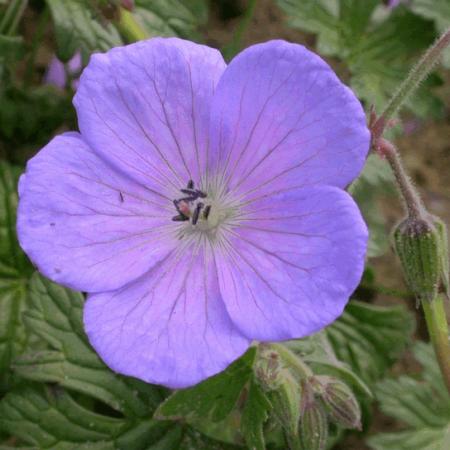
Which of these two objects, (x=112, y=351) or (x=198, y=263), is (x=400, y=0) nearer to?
(x=198, y=263)

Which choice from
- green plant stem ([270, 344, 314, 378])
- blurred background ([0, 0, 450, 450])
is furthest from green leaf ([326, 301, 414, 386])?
green plant stem ([270, 344, 314, 378])

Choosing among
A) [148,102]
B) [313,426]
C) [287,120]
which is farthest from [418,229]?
[148,102]

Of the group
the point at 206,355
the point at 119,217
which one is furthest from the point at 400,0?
the point at 206,355

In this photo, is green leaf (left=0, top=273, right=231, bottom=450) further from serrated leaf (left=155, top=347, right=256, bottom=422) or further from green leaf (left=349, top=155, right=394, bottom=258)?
green leaf (left=349, top=155, right=394, bottom=258)

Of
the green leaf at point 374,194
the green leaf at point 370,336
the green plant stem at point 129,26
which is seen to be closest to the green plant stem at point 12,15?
the green plant stem at point 129,26

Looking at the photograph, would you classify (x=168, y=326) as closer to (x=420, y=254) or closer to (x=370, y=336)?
(x=420, y=254)

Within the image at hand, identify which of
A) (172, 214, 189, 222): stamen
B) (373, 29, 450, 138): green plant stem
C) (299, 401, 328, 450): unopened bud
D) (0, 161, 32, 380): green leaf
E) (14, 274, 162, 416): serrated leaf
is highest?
(373, 29, 450, 138): green plant stem
